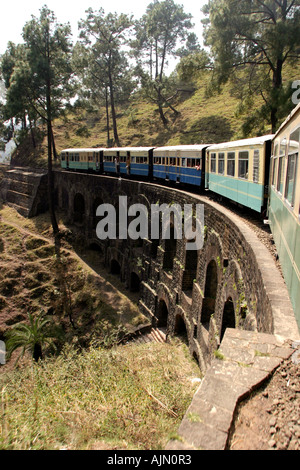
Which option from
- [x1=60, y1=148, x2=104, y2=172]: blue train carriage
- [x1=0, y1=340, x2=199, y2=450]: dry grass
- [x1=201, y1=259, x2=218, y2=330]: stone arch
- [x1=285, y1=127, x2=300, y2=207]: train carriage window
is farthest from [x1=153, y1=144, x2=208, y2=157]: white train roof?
[x1=285, y1=127, x2=300, y2=207]: train carriage window

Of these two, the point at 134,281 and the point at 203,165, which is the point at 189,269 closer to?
the point at 203,165

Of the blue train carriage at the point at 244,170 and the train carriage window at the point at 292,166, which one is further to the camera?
the blue train carriage at the point at 244,170

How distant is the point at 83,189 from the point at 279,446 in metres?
25.3

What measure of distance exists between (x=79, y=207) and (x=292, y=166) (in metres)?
25.5

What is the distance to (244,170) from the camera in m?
10.8

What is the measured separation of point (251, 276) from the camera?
6.63 meters

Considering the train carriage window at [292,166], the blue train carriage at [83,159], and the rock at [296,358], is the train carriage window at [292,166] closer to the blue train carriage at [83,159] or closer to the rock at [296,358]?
the rock at [296,358]

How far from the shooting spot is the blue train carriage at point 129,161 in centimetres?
2225

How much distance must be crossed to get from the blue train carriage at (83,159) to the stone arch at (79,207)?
9.02ft

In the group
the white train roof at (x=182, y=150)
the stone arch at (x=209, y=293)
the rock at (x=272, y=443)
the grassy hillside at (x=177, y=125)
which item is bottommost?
the stone arch at (x=209, y=293)

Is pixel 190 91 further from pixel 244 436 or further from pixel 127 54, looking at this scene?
pixel 244 436

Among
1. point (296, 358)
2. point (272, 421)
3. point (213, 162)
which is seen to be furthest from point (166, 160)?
point (272, 421)

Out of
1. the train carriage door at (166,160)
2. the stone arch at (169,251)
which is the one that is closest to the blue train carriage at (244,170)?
the stone arch at (169,251)
